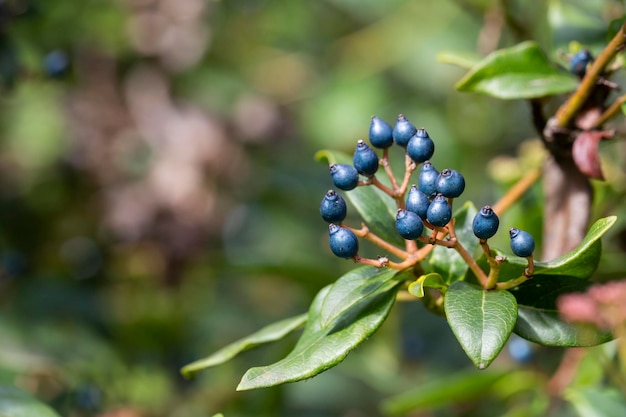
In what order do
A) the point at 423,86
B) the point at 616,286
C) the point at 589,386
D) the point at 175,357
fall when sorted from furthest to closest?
the point at 423,86
the point at 175,357
the point at 589,386
the point at 616,286

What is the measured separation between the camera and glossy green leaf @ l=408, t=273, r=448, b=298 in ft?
3.13

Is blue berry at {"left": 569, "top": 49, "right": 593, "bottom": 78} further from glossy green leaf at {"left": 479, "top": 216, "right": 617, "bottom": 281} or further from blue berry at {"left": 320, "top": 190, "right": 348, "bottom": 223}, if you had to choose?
blue berry at {"left": 320, "top": 190, "right": 348, "bottom": 223}

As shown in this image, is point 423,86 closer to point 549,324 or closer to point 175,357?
point 175,357

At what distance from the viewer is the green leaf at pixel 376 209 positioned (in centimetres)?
111

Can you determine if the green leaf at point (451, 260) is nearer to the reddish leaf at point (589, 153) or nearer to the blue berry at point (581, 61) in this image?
the reddish leaf at point (589, 153)

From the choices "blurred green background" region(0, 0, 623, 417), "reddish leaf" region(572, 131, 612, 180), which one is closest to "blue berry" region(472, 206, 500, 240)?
"reddish leaf" region(572, 131, 612, 180)

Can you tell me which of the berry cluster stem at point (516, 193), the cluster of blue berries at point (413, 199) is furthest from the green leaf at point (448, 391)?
the cluster of blue berries at point (413, 199)

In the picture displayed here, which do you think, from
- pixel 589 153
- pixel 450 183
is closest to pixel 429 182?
pixel 450 183

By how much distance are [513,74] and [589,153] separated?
0.16 m

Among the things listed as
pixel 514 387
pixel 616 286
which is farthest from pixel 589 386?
pixel 616 286

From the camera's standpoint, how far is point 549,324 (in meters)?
1.00

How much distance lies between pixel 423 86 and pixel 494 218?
263 cm

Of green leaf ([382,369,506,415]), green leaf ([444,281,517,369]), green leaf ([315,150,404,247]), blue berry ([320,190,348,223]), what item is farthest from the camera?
green leaf ([382,369,506,415])

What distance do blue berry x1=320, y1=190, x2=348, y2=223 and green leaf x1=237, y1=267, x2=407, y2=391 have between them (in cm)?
7
